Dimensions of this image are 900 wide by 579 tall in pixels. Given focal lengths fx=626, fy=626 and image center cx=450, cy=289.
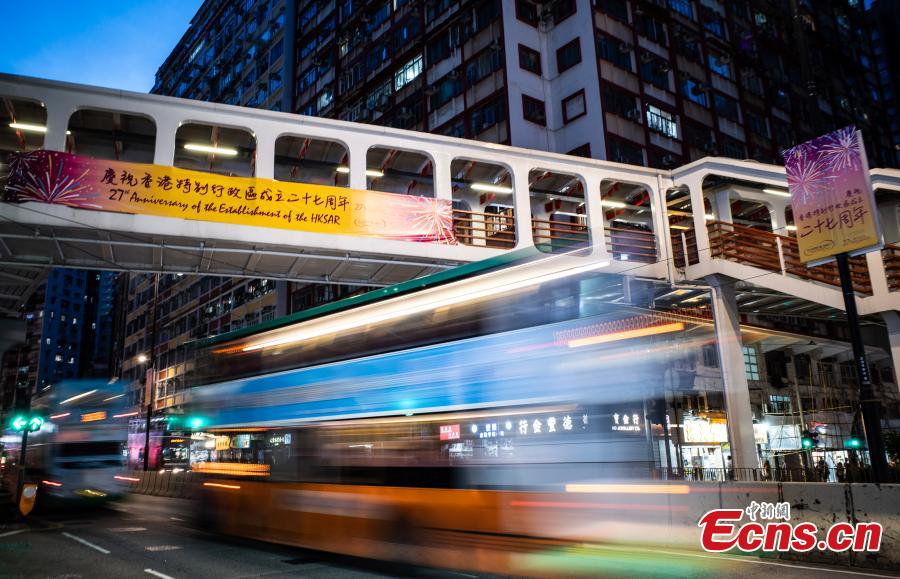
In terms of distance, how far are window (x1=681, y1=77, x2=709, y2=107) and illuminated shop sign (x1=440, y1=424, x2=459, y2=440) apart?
121 ft

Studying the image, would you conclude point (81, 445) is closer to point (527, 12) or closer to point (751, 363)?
point (751, 363)

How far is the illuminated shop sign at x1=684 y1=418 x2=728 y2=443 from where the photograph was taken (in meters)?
26.0

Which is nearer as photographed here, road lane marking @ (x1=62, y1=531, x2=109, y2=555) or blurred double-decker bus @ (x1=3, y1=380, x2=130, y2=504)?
road lane marking @ (x1=62, y1=531, x2=109, y2=555)

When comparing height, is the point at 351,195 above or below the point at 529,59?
below

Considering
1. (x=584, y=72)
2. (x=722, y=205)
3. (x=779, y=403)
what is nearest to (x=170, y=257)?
(x=722, y=205)

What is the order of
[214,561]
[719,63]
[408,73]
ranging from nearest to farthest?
[214,561], [408,73], [719,63]

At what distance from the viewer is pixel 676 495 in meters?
10.8

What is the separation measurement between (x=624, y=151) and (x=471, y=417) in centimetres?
2911

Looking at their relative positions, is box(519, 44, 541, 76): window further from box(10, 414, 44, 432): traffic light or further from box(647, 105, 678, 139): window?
box(10, 414, 44, 432): traffic light

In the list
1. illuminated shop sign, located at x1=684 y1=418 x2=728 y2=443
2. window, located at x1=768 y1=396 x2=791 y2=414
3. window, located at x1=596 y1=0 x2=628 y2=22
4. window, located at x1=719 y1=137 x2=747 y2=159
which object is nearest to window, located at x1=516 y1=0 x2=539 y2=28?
window, located at x1=596 y1=0 x2=628 y2=22

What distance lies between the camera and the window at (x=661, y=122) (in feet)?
118

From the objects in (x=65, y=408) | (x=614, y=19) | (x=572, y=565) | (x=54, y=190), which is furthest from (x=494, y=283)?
(x=614, y=19)

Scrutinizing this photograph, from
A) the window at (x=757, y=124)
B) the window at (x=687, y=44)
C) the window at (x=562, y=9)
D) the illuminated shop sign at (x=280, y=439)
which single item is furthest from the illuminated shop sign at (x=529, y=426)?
the window at (x=757, y=124)

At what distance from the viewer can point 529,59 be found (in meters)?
35.6
